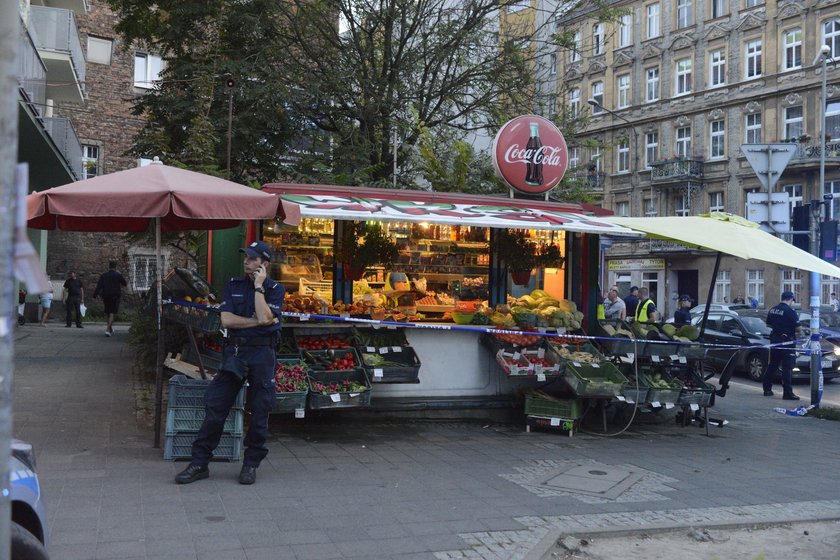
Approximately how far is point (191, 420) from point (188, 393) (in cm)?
26

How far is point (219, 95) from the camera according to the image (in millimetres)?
16141

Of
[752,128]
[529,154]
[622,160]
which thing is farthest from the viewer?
[622,160]

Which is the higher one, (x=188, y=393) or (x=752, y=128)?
(x=752, y=128)

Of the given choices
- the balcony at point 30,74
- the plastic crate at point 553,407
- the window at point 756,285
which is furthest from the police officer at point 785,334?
the window at point 756,285

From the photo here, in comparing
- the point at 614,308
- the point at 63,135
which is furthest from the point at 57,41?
the point at 614,308

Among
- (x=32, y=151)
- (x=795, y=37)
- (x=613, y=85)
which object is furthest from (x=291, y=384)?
(x=613, y=85)

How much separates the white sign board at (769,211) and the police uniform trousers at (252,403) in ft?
28.5

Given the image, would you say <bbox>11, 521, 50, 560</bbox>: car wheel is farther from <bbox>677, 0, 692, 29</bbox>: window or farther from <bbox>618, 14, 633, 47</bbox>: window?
<bbox>618, 14, 633, 47</bbox>: window

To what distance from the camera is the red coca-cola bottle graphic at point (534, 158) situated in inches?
454

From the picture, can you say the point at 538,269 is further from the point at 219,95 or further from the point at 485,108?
the point at 219,95

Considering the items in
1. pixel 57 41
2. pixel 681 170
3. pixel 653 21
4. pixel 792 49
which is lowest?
pixel 57 41

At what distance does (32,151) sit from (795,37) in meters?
35.1

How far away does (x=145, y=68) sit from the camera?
31.1 m

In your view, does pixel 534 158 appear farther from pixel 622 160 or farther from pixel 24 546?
pixel 622 160
